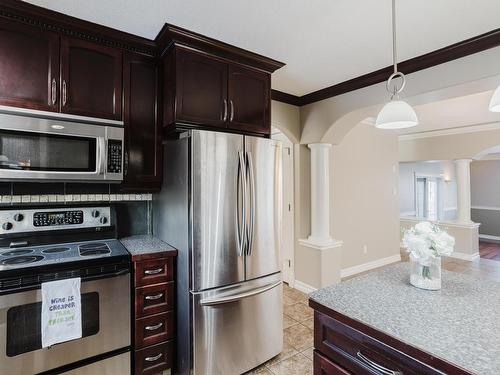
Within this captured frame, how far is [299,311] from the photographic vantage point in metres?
Result: 3.08

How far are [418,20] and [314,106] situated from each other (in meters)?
1.57

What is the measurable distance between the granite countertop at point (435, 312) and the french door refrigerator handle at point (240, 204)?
0.80 metres

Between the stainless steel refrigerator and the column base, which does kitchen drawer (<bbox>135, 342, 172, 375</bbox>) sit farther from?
the column base

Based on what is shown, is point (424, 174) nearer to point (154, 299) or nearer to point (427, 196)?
point (427, 196)

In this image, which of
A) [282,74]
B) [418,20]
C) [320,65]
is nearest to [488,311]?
[418,20]

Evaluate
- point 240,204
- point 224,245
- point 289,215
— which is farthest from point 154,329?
point 289,215

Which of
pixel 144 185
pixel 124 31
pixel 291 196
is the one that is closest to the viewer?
pixel 124 31

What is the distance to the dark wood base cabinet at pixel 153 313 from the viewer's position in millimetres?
1892

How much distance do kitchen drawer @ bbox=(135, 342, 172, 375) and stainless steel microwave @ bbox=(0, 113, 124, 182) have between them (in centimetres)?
124

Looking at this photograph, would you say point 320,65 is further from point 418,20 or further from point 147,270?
point 147,270

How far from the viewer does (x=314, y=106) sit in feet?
11.0

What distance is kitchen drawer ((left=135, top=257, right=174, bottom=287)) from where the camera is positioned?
6.23 ft

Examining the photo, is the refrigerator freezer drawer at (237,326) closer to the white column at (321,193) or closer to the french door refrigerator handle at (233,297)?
the french door refrigerator handle at (233,297)

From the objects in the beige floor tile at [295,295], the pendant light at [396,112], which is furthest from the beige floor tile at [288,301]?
the pendant light at [396,112]
